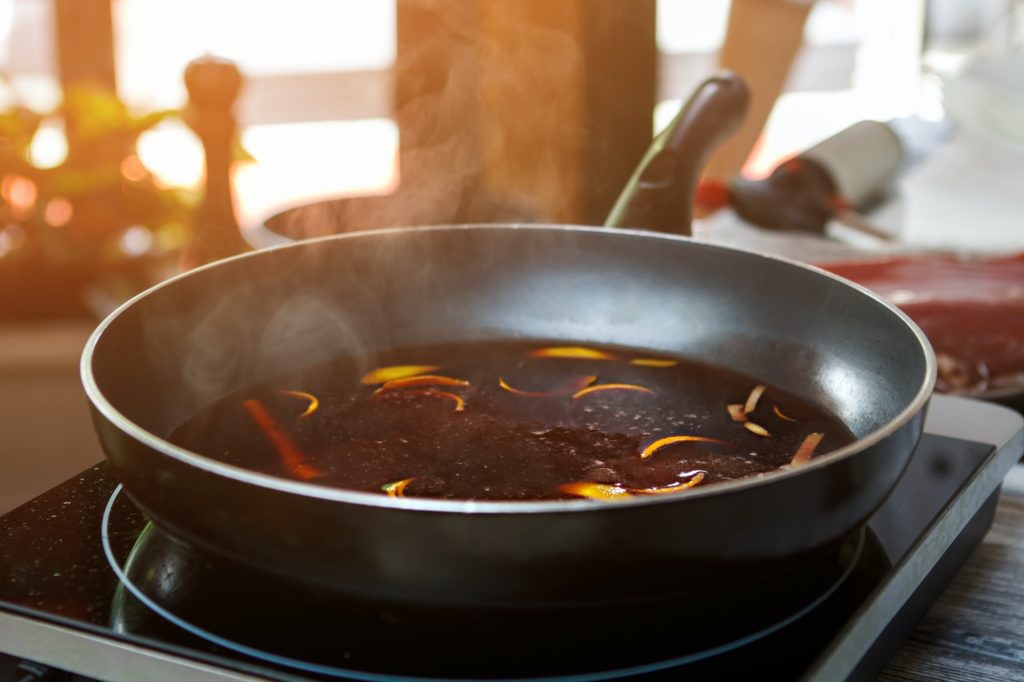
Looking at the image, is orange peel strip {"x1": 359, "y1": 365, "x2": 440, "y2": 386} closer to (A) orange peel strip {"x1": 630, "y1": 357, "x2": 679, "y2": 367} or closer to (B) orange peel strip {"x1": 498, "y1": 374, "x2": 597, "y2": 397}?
(B) orange peel strip {"x1": 498, "y1": 374, "x2": 597, "y2": 397}

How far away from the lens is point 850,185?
7.59 ft

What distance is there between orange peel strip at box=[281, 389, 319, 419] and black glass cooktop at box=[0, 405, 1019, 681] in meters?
0.20

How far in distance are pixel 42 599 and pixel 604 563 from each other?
1.35ft

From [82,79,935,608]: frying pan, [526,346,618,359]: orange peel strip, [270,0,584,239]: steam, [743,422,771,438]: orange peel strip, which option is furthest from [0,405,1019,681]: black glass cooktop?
[270,0,584,239]: steam

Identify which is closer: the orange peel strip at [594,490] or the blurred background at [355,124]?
the orange peel strip at [594,490]

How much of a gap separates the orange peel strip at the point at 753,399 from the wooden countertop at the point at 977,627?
24 centimetres

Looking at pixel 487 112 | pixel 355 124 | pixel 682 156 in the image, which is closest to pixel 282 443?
pixel 682 156

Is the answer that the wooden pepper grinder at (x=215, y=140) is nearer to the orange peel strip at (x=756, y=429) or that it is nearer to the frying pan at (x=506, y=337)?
the frying pan at (x=506, y=337)

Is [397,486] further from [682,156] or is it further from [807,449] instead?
[682,156]

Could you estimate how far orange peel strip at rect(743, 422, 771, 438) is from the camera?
3.15ft

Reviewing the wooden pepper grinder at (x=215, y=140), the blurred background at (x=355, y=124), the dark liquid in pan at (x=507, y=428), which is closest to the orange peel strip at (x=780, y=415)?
the dark liquid in pan at (x=507, y=428)

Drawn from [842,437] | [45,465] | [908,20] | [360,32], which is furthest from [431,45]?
[360,32]

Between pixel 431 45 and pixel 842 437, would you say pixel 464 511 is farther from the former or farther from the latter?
pixel 431 45

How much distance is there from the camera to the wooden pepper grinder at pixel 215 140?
139 cm
